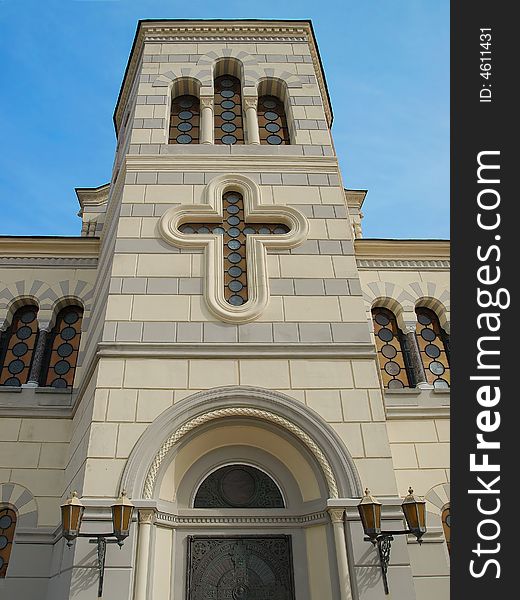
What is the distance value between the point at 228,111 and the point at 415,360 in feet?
20.6

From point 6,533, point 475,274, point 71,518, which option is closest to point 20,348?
point 6,533

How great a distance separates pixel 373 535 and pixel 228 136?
310 inches

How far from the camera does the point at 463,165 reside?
6457 mm

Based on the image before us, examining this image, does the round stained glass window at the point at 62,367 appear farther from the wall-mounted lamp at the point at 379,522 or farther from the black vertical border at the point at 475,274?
the black vertical border at the point at 475,274

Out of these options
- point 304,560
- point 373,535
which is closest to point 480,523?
point 373,535

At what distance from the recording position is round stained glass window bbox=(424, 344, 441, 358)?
9711 millimetres

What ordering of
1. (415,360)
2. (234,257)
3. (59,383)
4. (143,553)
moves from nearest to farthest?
(143,553) < (234,257) < (59,383) < (415,360)

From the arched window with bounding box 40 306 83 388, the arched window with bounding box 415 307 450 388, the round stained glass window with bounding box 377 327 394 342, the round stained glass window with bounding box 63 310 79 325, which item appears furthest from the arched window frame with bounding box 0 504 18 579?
the arched window with bounding box 415 307 450 388

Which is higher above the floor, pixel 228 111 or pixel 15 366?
pixel 228 111

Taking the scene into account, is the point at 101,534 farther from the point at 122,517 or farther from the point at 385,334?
the point at 385,334

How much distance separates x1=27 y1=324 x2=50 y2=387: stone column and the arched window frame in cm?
195

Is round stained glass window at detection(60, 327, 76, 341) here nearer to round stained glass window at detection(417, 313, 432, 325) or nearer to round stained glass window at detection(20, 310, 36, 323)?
round stained glass window at detection(20, 310, 36, 323)

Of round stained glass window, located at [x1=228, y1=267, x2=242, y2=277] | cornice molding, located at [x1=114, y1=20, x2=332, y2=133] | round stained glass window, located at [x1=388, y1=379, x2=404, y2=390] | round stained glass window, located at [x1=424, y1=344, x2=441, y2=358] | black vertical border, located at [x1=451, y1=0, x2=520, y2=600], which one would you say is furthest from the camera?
cornice molding, located at [x1=114, y1=20, x2=332, y2=133]

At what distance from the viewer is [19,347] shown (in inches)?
382
